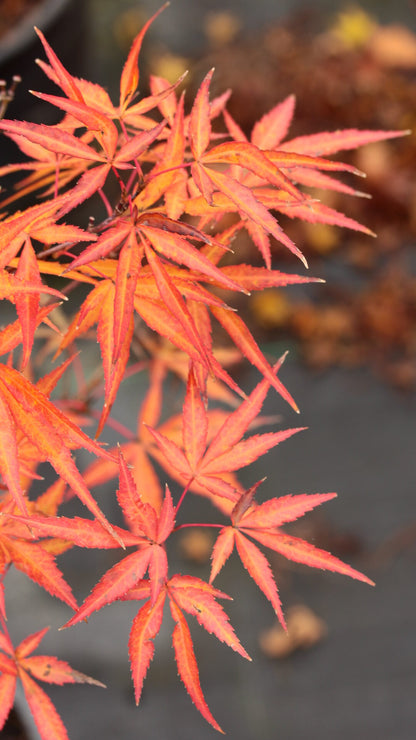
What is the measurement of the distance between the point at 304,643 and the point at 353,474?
0.41 m

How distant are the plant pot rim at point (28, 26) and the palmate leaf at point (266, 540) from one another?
1.27 meters

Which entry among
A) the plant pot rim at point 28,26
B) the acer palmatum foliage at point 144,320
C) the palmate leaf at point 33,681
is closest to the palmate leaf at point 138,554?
the acer palmatum foliage at point 144,320

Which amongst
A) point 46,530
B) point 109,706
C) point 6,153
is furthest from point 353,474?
point 46,530

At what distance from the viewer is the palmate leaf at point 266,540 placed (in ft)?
1.87

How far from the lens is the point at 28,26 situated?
1.55 metres

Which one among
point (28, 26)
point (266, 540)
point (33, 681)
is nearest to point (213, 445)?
point (266, 540)

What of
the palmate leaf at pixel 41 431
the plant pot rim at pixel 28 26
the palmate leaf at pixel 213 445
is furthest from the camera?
the plant pot rim at pixel 28 26

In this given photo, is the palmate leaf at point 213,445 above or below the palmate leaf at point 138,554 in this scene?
above

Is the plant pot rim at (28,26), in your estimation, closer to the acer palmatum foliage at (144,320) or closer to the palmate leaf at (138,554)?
the acer palmatum foliage at (144,320)

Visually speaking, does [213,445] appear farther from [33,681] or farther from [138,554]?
[33,681]

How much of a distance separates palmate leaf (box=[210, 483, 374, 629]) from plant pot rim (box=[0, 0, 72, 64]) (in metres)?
1.27

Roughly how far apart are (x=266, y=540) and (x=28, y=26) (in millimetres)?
1360

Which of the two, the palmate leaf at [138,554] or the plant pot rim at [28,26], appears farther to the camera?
the plant pot rim at [28,26]

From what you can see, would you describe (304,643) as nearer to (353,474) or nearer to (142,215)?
(353,474)
